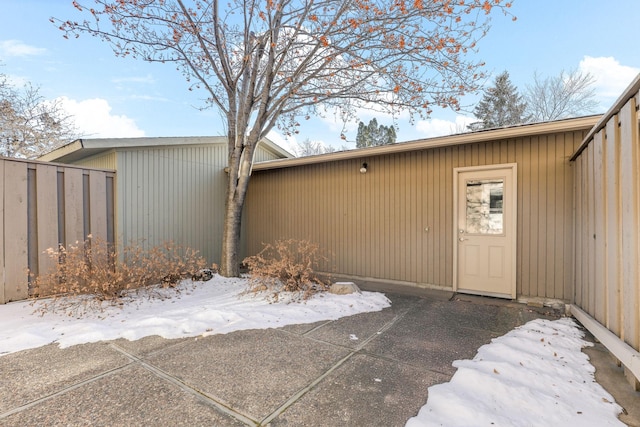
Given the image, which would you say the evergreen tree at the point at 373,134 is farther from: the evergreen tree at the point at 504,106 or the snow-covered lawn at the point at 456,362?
the snow-covered lawn at the point at 456,362

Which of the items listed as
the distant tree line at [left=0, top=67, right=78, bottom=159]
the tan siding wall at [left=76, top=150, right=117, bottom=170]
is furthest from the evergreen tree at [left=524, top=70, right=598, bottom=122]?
the distant tree line at [left=0, top=67, right=78, bottom=159]

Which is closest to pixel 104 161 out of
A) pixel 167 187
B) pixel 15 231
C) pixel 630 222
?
pixel 167 187

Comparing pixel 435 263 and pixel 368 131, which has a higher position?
pixel 368 131

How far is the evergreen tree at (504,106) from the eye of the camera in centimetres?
1462

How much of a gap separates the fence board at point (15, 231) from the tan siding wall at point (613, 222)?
6562mm

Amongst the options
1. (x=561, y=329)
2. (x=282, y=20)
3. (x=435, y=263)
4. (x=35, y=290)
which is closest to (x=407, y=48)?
(x=282, y=20)

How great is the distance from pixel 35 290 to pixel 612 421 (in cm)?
610

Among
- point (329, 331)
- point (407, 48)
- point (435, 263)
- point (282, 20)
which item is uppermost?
point (282, 20)

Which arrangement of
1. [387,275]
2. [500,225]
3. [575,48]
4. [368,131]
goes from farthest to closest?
[368,131], [575,48], [387,275], [500,225]

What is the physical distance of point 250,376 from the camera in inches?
84.4

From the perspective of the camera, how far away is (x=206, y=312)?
3.46 metres

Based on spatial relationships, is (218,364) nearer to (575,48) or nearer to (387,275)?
(387,275)

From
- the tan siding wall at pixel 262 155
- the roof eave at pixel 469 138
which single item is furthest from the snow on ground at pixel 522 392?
the tan siding wall at pixel 262 155

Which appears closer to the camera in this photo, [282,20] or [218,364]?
[218,364]
